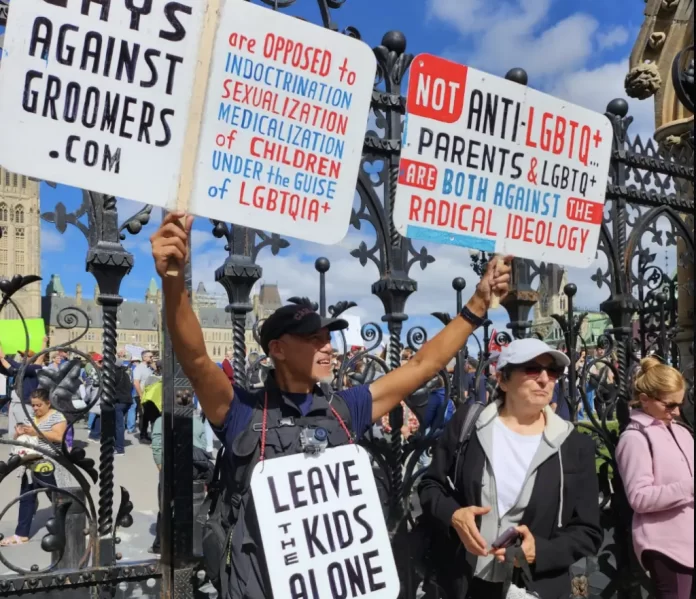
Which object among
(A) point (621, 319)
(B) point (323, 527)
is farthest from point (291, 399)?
(A) point (621, 319)

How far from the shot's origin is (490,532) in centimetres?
269

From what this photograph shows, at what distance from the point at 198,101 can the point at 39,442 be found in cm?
415

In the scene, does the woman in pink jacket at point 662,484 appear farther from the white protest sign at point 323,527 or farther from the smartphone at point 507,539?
the white protest sign at point 323,527

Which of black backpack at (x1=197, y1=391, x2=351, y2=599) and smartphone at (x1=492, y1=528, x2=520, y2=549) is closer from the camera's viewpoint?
black backpack at (x1=197, y1=391, x2=351, y2=599)

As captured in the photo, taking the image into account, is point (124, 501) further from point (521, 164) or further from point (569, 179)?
point (569, 179)

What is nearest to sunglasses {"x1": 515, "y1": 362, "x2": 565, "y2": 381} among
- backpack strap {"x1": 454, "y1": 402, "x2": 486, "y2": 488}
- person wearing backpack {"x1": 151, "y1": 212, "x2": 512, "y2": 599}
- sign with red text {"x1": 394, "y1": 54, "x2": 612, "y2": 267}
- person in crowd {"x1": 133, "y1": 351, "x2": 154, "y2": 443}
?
backpack strap {"x1": 454, "y1": 402, "x2": 486, "y2": 488}

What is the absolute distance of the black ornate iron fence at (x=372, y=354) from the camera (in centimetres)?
263

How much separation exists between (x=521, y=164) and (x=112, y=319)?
1863 mm

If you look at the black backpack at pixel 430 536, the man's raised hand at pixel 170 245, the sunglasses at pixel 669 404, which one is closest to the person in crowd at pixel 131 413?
the black backpack at pixel 430 536

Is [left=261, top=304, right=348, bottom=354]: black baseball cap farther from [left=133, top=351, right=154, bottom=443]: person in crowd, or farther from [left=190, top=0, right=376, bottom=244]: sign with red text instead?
[left=133, top=351, right=154, bottom=443]: person in crowd

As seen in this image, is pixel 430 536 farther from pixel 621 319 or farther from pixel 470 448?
pixel 621 319

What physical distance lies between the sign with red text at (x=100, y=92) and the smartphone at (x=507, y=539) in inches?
69.5

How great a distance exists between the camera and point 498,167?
115 inches

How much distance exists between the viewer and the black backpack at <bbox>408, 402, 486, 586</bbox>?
2842 millimetres
